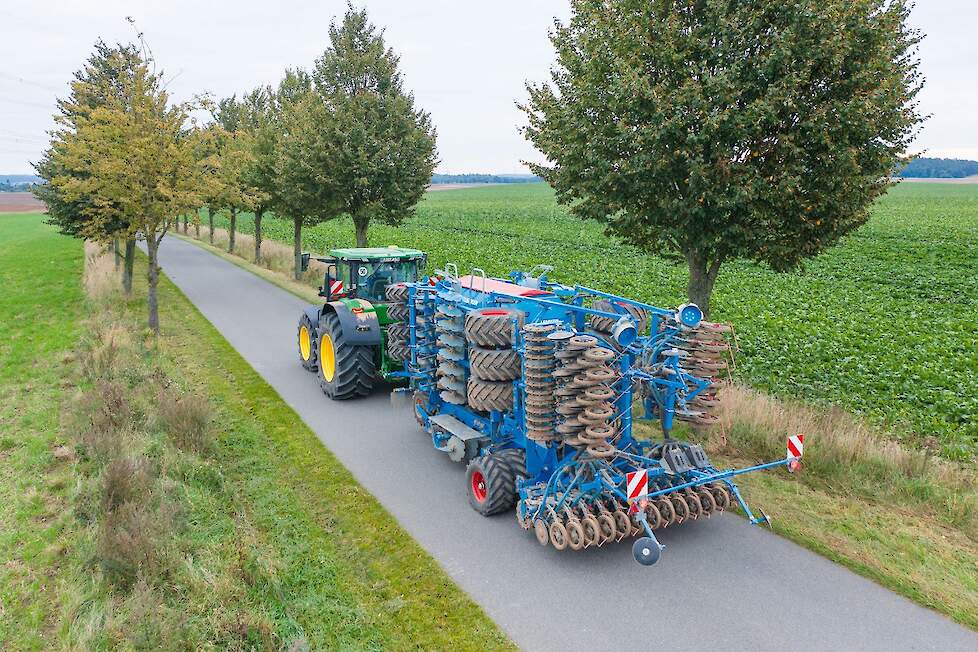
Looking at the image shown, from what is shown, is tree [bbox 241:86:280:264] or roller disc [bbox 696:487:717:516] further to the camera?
tree [bbox 241:86:280:264]

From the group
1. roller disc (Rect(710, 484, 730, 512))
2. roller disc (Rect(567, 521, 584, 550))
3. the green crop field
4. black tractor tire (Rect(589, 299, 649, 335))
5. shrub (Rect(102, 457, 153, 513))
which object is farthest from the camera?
the green crop field

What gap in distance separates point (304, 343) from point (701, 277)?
24.5 feet

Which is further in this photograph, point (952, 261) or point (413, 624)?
point (952, 261)

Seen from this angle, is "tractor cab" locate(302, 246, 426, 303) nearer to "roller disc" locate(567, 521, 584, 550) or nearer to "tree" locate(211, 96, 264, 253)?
"tree" locate(211, 96, 264, 253)

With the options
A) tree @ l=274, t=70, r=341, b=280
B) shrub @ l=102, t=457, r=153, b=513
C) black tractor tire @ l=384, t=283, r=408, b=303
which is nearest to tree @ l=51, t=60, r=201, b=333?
tree @ l=274, t=70, r=341, b=280

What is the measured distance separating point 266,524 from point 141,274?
21.7 meters

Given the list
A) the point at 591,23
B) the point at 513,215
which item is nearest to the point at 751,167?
the point at 591,23

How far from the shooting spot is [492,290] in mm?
8016

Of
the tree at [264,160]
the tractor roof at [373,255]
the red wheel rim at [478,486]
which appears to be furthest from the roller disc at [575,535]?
the tree at [264,160]

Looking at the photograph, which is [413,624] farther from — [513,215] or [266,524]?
[513,215]

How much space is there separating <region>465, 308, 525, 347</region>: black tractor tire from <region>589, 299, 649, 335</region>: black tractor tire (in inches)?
33.6

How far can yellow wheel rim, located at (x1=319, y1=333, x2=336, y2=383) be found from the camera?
10930mm

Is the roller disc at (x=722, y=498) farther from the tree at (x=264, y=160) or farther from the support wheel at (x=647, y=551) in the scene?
the tree at (x=264, y=160)

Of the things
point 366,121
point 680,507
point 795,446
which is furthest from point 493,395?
point 366,121
